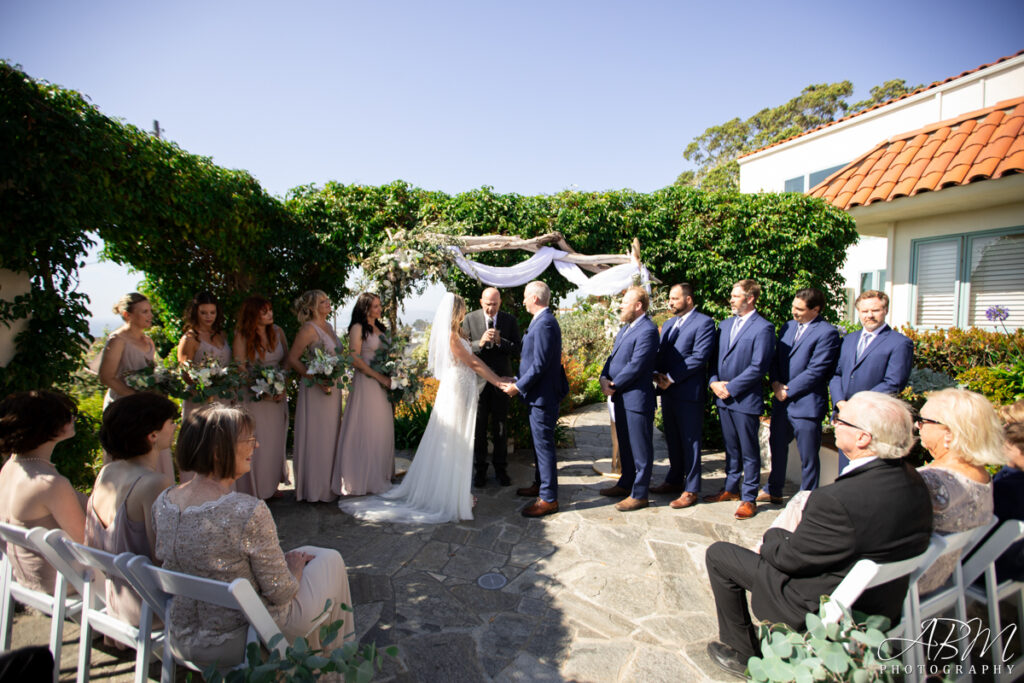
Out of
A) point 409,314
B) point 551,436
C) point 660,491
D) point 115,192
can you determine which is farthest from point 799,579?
point 115,192

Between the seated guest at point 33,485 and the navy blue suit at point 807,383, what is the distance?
5773 millimetres

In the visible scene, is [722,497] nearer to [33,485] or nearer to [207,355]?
[207,355]

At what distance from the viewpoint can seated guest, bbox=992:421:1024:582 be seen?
116 inches

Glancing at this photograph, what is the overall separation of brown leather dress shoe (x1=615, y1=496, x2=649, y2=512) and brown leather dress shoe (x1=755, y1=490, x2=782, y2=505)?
50.1 inches

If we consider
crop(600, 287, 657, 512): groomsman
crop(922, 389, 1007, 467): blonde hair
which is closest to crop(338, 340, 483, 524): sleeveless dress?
crop(600, 287, 657, 512): groomsman

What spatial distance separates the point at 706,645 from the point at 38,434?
4.11 metres

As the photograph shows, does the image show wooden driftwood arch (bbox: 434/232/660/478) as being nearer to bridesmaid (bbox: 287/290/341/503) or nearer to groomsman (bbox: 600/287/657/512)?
groomsman (bbox: 600/287/657/512)

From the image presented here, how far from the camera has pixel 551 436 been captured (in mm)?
5125

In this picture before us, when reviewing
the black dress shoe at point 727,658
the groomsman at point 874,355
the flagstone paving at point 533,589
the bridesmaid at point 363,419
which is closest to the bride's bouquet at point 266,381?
the bridesmaid at point 363,419

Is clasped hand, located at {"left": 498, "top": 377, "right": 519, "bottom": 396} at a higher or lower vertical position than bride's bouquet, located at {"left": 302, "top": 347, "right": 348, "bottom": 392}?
lower

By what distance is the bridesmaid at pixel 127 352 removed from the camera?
15.0 feet

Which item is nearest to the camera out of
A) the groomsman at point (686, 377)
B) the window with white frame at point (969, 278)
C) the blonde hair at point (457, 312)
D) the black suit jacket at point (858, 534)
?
the black suit jacket at point (858, 534)

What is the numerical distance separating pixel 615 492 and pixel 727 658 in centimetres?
273

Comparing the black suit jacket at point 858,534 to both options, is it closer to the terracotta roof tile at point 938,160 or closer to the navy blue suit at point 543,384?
the navy blue suit at point 543,384
